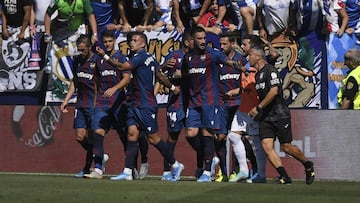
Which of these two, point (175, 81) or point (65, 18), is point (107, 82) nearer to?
point (175, 81)

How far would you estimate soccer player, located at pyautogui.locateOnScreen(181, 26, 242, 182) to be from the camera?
1563 centimetres

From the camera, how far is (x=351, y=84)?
55.7 feet

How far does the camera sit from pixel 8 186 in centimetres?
1318

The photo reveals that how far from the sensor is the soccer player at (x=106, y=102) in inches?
632

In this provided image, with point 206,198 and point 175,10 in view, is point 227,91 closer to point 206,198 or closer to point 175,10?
point 175,10

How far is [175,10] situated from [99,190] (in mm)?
7868

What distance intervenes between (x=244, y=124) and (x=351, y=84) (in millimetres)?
2222

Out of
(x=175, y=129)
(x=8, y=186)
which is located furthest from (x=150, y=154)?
(x=8, y=186)

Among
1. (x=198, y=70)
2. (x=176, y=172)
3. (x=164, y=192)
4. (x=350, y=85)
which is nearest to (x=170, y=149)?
(x=176, y=172)

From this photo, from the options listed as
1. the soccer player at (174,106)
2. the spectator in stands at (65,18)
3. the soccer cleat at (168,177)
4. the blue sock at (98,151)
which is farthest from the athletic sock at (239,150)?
the spectator in stands at (65,18)

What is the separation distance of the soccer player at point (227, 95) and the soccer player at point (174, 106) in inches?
25.6

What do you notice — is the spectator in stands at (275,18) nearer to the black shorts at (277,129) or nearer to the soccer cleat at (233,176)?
the soccer cleat at (233,176)

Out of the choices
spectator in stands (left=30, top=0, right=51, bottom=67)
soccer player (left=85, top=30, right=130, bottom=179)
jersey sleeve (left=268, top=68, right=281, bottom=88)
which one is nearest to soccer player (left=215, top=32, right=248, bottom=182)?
jersey sleeve (left=268, top=68, right=281, bottom=88)

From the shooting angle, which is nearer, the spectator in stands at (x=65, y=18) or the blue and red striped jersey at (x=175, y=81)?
the blue and red striped jersey at (x=175, y=81)
